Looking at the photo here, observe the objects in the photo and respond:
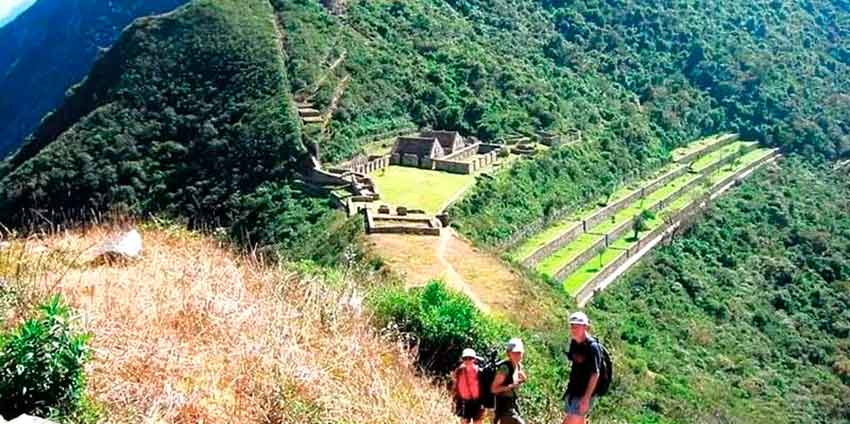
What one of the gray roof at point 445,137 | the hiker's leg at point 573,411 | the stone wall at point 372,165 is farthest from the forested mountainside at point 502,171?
the hiker's leg at point 573,411

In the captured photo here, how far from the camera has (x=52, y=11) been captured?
9969 centimetres

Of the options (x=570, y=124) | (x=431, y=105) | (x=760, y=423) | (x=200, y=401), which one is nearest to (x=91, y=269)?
(x=200, y=401)

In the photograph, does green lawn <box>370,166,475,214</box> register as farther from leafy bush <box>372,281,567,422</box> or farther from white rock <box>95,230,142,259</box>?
white rock <box>95,230,142,259</box>

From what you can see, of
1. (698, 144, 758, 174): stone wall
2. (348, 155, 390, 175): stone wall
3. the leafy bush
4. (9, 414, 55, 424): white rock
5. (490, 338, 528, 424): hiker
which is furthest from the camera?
(698, 144, 758, 174): stone wall

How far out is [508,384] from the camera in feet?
27.8

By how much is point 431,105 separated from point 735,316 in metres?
18.7

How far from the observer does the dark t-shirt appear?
7906mm

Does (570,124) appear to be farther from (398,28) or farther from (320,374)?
(320,374)

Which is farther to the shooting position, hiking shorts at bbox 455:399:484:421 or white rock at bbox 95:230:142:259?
white rock at bbox 95:230:142:259

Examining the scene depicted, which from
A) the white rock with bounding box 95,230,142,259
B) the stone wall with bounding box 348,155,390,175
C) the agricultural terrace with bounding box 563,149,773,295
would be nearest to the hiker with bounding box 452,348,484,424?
the white rock with bounding box 95,230,142,259

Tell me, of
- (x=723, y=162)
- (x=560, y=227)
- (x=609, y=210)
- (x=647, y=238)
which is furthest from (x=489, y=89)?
(x=723, y=162)

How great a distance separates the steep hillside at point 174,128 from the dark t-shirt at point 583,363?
25543 mm

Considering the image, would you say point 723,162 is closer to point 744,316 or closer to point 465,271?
point 744,316

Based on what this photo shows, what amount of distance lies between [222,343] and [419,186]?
95.6 ft
